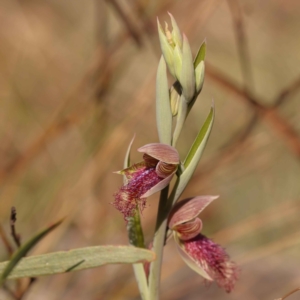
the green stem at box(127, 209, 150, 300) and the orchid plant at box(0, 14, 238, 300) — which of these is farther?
the green stem at box(127, 209, 150, 300)

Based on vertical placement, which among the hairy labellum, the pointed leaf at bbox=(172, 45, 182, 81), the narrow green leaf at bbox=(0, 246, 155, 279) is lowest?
the hairy labellum

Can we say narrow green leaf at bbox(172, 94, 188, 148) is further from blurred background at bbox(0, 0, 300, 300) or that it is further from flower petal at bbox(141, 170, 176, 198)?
blurred background at bbox(0, 0, 300, 300)

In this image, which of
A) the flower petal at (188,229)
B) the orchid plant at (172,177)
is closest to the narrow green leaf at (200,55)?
the orchid plant at (172,177)

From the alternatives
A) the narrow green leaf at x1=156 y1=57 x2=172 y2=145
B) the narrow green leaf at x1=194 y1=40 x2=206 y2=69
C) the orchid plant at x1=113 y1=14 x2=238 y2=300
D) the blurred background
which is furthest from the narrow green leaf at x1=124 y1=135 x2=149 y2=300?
the blurred background

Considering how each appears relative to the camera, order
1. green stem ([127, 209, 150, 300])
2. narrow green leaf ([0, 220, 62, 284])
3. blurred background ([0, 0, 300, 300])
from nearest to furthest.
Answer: narrow green leaf ([0, 220, 62, 284]) → green stem ([127, 209, 150, 300]) → blurred background ([0, 0, 300, 300])

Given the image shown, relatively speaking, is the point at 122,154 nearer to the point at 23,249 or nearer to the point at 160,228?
the point at 160,228

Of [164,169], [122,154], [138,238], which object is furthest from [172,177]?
[122,154]
